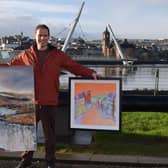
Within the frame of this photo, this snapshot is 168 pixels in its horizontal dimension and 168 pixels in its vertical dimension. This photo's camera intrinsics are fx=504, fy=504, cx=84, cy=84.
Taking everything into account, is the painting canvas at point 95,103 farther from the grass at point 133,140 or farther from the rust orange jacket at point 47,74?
the rust orange jacket at point 47,74

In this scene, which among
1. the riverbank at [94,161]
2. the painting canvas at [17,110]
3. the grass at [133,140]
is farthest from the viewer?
the grass at [133,140]

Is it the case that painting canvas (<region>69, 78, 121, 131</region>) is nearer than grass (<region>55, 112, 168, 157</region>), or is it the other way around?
painting canvas (<region>69, 78, 121, 131</region>)

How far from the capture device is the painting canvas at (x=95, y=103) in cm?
783

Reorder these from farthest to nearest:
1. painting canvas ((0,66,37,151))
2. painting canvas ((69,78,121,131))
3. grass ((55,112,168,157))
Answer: grass ((55,112,168,157)), painting canvas ((69,78,121,131)), painting canvas ((0,66,37,151))

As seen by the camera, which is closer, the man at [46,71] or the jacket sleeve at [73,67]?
the man at [46,71]

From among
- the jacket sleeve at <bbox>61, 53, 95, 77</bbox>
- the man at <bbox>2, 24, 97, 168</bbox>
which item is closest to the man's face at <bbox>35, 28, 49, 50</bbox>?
the man at <bbox>2, 24, 97, 168</bbox>

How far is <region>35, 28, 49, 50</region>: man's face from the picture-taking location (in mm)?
6617

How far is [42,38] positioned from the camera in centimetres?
663

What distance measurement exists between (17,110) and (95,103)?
4.92ft

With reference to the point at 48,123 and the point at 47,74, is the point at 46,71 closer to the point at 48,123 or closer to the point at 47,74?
the point at 47,74

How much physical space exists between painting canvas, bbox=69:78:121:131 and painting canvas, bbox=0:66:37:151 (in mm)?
1316

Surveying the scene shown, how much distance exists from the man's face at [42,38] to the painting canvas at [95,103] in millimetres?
1355

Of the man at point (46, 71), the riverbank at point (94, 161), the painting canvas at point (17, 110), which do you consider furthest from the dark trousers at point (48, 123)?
the riverbank at point (94, 161)

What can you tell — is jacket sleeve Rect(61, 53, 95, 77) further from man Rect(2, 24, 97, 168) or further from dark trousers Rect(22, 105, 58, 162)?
dark trousers Rect(22, 105, 58, 162)
